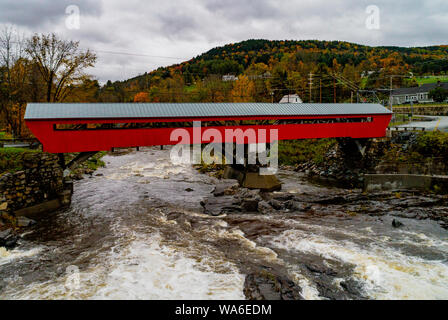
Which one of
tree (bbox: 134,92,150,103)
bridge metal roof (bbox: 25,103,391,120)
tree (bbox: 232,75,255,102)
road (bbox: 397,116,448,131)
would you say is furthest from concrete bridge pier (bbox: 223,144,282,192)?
tree (bbox: 134,92,150,103)

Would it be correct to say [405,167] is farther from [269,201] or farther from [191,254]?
[191,254]

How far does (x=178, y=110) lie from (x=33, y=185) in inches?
303

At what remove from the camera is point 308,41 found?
116000mm

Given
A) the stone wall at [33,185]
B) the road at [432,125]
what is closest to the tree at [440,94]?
the road at [432,125]

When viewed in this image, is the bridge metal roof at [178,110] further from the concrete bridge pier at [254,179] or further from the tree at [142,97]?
the tree at [142,97]

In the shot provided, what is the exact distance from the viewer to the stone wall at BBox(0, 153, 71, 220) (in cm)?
1143

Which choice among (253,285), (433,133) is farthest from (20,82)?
(433,133)

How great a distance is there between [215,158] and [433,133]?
18835mm

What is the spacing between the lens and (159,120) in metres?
14.6

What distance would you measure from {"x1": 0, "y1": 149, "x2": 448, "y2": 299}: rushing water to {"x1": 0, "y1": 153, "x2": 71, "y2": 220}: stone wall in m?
1.00

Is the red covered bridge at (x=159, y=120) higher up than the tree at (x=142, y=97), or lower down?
lower down

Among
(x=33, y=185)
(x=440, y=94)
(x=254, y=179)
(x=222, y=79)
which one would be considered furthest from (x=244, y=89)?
(x=33, y=185)

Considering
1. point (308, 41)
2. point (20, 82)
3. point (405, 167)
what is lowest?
point (405, 167)

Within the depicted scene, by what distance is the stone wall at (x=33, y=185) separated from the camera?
450 inches
